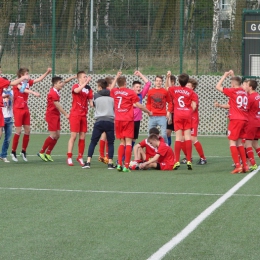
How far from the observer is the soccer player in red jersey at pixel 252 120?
47.8 ft

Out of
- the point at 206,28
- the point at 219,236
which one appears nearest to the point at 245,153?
the point at 219,236

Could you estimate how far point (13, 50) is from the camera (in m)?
27.3

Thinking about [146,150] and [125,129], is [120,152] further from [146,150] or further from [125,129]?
[146,150]

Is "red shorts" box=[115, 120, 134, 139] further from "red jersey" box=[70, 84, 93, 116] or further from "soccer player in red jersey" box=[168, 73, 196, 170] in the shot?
"red jersey" box=[70, 84, 93, 116]

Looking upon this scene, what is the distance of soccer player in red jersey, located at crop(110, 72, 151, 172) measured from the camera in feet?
47.8

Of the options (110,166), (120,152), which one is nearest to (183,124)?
(120,152)

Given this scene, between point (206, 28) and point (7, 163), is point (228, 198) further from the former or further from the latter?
point (206, 28)

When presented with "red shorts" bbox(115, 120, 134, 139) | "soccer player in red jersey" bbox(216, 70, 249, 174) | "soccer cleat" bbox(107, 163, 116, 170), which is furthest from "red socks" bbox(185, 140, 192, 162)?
"soccer cleat" bbox(107, 163, 116, 170)

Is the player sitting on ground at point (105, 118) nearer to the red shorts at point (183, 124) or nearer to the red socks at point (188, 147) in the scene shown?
the red shorts at point (183, 124)

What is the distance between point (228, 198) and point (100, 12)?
18116mm

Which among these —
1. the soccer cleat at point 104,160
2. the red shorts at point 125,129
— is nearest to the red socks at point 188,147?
the red shorts at point 125,129

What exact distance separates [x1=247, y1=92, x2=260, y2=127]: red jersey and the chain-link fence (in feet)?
36.7

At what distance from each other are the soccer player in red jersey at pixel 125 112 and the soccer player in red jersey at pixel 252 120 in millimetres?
2016

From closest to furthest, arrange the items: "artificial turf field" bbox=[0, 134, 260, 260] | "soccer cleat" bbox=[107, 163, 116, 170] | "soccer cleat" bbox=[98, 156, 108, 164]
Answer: "artificial turf field" bbox=[0, 134, 260, 260] < "soccer cleat" bbox=[107, 163, 116, 170] < "soccer cleat" bbox=[98, 156, 108, 164]
